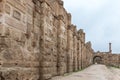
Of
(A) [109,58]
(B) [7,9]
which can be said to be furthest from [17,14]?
(A) [109,58]

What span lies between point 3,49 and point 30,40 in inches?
92.3

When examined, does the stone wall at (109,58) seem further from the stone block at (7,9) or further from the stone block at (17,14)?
the stone block at (7,9)

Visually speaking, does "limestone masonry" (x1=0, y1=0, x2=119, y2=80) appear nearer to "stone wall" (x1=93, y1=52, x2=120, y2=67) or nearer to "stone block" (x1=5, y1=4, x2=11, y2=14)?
"stone block" (x1=5, y1=4, x2=11, y2=14)

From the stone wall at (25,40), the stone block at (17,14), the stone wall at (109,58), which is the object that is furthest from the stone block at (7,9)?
the stone wall at (109,58)

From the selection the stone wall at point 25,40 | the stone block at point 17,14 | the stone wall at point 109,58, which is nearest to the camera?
the stone wall at point 25,40

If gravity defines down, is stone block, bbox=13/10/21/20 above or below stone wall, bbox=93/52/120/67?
above

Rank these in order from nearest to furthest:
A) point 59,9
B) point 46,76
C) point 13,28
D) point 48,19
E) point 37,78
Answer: point 13,28 → point 37,78 → point 46,76 → point 48,19 → point 59,9

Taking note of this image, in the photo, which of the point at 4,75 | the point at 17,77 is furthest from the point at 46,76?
the point at 4,75

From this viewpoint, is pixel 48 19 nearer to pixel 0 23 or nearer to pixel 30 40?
pixel 30 40

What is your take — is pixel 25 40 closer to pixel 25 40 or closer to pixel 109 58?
pixel 25 40

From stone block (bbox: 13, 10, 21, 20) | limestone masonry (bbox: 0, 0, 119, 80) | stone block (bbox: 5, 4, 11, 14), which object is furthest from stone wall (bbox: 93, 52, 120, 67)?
stone block (bbox: 5, 4, 11, 14)

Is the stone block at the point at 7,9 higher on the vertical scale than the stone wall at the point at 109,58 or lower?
higher

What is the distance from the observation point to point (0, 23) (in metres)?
5.86

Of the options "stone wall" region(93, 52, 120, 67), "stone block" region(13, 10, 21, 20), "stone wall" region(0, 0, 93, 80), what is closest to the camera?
"stone wall" region(0, 0, 93, 80)
